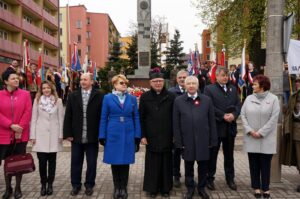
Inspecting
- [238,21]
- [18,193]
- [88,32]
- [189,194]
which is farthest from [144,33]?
[88,32]

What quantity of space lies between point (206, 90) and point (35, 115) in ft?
9.94

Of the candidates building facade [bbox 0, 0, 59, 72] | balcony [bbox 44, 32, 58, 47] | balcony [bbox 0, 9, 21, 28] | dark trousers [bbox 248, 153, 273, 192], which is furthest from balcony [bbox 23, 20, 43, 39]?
dark trousers [bbox 248, 153, 273, 192]

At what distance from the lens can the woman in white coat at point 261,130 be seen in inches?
235

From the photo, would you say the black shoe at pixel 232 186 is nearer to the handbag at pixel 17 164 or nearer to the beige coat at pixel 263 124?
the beige coat at pixel 263 124

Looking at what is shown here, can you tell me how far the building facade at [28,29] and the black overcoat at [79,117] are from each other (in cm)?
2322

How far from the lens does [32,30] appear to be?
4153 cm

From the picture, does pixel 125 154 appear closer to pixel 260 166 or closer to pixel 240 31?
pixel 260 166

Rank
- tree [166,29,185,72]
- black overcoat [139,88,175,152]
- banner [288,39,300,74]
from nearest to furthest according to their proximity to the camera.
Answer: black overcoat [139,88,175,152] → banner [288,39,300,74] → tree [166,29,185,72]

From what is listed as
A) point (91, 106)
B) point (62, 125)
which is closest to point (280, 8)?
point (91, 106)

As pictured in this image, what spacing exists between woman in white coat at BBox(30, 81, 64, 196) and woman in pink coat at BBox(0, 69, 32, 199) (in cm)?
15

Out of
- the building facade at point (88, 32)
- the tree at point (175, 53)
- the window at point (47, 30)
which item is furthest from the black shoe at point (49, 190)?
the building facade at point (88, 32)

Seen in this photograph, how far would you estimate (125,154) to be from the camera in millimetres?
6070

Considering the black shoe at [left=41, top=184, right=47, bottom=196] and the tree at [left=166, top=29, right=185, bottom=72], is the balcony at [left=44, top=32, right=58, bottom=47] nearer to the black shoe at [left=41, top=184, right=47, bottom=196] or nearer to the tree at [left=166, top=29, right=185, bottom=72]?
the tree at [left=166, top=29, right=185, bottom=72]

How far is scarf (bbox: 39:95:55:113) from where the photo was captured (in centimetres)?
627
